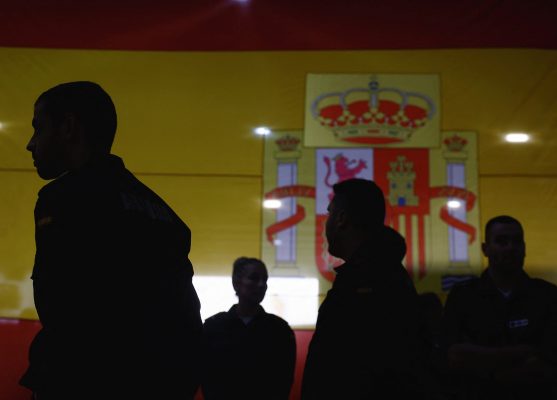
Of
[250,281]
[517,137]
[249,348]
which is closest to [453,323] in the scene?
[249,348]

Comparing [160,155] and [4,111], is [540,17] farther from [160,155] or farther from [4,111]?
[4,111]

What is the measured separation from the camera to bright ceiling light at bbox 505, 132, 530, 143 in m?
3.54

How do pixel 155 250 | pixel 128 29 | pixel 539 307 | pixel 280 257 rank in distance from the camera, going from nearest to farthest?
pixel 155 250
pixel 539 307
pixel 280 257
pixel 128 29

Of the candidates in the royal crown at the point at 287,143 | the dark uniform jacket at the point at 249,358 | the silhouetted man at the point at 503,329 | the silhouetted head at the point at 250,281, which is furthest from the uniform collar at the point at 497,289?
the royal crown at the point at 287,143

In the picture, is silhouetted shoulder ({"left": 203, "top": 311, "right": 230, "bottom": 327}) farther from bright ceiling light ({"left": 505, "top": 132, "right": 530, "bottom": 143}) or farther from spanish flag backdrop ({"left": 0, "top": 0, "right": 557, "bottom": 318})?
bright ceiling light ({"left": 505, "top": 132, "right": 530, "bottom": 143})

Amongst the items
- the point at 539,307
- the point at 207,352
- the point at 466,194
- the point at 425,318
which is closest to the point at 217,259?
the point at 466,194

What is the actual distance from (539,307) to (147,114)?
2385 mm

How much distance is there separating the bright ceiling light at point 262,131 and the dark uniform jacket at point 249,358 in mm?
1073

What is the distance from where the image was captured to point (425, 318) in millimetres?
1587

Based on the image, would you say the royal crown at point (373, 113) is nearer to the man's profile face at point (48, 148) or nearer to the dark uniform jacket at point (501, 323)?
the dark uniform jacket at point (501, 323)

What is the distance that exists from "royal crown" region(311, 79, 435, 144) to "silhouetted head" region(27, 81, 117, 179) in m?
2.51

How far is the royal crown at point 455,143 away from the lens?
141 inches

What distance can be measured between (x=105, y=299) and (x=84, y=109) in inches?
16.1

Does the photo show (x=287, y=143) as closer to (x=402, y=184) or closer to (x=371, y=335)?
(x=402, y=184)
